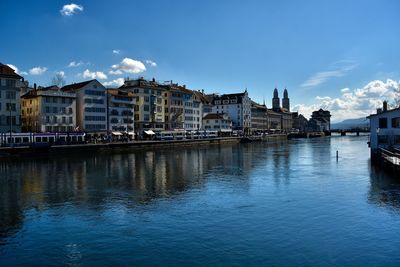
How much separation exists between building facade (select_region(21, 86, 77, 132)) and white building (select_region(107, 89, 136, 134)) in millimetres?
12604

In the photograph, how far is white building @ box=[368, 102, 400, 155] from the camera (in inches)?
2313

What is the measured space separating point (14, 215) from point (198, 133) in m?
111

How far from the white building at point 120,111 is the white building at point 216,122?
2029 inches

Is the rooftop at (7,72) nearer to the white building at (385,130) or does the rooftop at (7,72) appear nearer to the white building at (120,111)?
the white building at (120,111)

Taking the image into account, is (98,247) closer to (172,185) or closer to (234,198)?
(234,198)

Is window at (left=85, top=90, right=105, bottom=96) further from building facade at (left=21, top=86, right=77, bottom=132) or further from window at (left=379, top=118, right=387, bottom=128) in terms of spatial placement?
window at (left=379, top=118, right=387, bottom=128)

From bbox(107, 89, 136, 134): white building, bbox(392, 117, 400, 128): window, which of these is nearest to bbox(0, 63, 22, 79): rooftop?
bbox(107, 89, 136, 134): white building

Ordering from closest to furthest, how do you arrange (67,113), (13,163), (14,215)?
(14,215)
(13,163)
(67,113)

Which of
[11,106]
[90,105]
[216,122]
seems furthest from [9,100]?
[216,122]

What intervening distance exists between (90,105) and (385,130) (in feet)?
232

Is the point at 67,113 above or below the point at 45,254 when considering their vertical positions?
above

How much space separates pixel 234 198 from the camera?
103 feet

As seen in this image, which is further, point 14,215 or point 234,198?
point 234,198

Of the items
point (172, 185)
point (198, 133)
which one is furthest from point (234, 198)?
point (198, 133)
